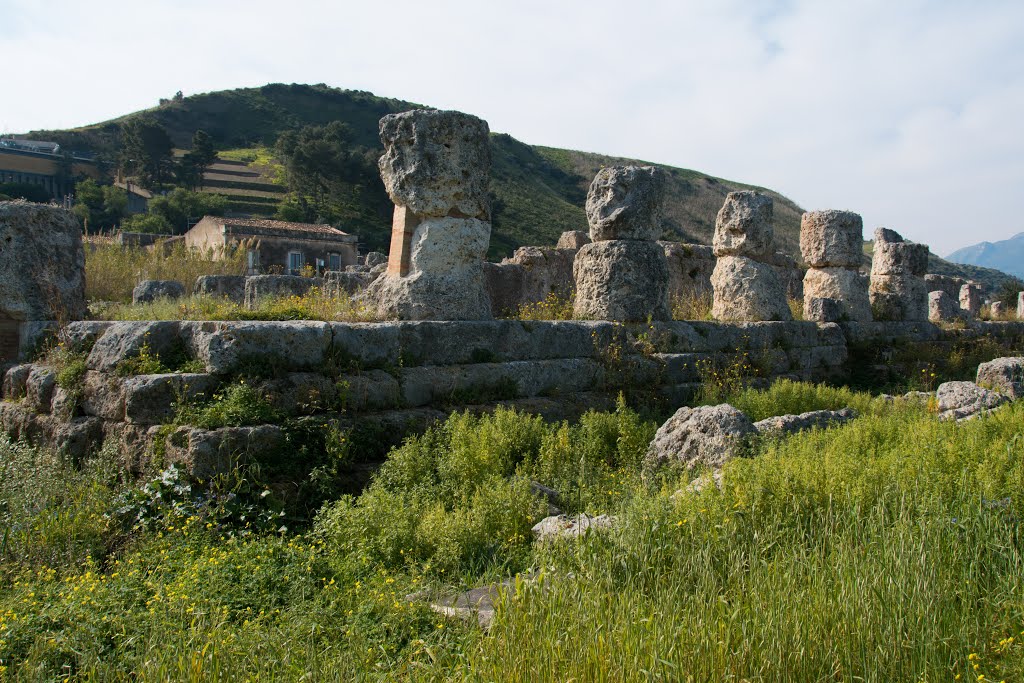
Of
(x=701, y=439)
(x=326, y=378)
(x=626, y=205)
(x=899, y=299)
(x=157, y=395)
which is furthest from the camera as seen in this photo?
(x=899, y=299)

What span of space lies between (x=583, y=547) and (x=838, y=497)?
152 centimetres

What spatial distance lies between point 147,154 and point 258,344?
54.9 metres

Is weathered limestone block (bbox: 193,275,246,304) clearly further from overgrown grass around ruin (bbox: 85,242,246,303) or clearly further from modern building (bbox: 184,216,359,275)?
modern building (bbox: 184,216,359,275)

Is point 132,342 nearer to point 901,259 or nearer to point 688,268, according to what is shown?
point 688,268

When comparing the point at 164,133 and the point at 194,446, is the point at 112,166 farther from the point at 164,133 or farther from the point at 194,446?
the point at 194,446

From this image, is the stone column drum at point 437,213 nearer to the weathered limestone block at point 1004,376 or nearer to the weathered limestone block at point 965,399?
the weathered limestone block at point 965,399

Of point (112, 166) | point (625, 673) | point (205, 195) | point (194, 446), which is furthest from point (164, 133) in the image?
point (625, 673)

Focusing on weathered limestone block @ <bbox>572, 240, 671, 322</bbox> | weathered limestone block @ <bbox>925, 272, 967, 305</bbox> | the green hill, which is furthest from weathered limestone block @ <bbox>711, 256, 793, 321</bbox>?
the green hill

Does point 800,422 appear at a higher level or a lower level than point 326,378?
lower

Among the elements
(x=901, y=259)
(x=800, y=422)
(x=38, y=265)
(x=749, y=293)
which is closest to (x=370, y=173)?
(x=901, y=259)

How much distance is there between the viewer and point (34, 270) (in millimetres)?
8172

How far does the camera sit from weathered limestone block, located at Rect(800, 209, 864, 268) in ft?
45.3

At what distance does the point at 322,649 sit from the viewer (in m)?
3.71

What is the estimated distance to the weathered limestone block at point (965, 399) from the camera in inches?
333
